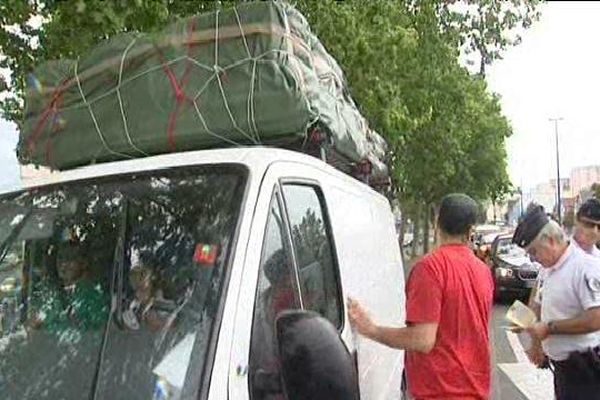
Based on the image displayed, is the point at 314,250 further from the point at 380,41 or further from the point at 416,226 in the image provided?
the point at 416,226

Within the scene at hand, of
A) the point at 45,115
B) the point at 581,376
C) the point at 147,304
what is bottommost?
the point at 581,376

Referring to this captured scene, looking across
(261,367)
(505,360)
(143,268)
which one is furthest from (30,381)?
(505,360)

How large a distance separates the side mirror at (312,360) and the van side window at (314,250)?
0.82 meters

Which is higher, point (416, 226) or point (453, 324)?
point (453, 324)

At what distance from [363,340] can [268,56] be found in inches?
52.8

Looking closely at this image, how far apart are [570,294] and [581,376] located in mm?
446

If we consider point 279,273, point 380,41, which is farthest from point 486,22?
point 279,273

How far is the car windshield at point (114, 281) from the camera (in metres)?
2.23

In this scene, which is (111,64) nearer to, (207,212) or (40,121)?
(40,121)

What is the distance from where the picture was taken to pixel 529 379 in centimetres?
959

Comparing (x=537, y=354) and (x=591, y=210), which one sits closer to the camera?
(x=537, y=354)

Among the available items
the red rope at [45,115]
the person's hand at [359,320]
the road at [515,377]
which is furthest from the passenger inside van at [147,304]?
the road at [515,377]

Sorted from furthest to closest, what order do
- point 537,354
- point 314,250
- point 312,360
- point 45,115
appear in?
1. point 537,354
2. point 45,115
3. point 314,250
4. point 312,360

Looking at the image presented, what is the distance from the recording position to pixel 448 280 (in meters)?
3.81
